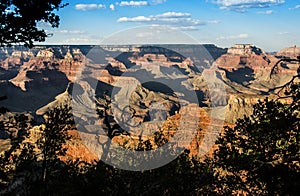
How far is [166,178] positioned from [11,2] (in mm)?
12860

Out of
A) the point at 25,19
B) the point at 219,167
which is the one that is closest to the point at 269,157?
the point at 219,167

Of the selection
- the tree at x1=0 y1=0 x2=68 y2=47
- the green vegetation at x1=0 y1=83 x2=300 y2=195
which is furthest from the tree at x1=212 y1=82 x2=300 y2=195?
the tree at x1=0 y1=0 x2=68 y2=47

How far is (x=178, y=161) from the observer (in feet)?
74.3

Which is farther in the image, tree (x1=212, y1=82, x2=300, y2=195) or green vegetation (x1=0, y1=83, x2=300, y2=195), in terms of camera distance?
green vegetation (x1=0, y1=83, x2=300, y2=195)

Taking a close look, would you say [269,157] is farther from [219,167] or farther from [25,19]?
[25,19]

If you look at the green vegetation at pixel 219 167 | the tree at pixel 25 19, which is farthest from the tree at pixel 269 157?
the tree at pixel 25 19

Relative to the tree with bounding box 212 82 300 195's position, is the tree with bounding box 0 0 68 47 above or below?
above

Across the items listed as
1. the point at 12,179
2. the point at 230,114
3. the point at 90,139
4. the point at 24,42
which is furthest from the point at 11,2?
the point at 230,114

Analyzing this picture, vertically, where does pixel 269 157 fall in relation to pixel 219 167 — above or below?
above

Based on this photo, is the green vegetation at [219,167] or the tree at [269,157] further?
the green vegetation at [219,167]

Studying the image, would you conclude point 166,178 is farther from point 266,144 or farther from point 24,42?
point 24,42

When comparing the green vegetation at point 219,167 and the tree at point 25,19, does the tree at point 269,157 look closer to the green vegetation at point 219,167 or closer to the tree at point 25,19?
the green vegetation at point 219,167

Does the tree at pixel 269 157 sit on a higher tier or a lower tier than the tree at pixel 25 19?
lower

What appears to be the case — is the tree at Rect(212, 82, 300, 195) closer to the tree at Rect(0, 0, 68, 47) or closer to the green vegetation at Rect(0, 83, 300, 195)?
the green vegetation at Rect(0, 83, 300, 195)
